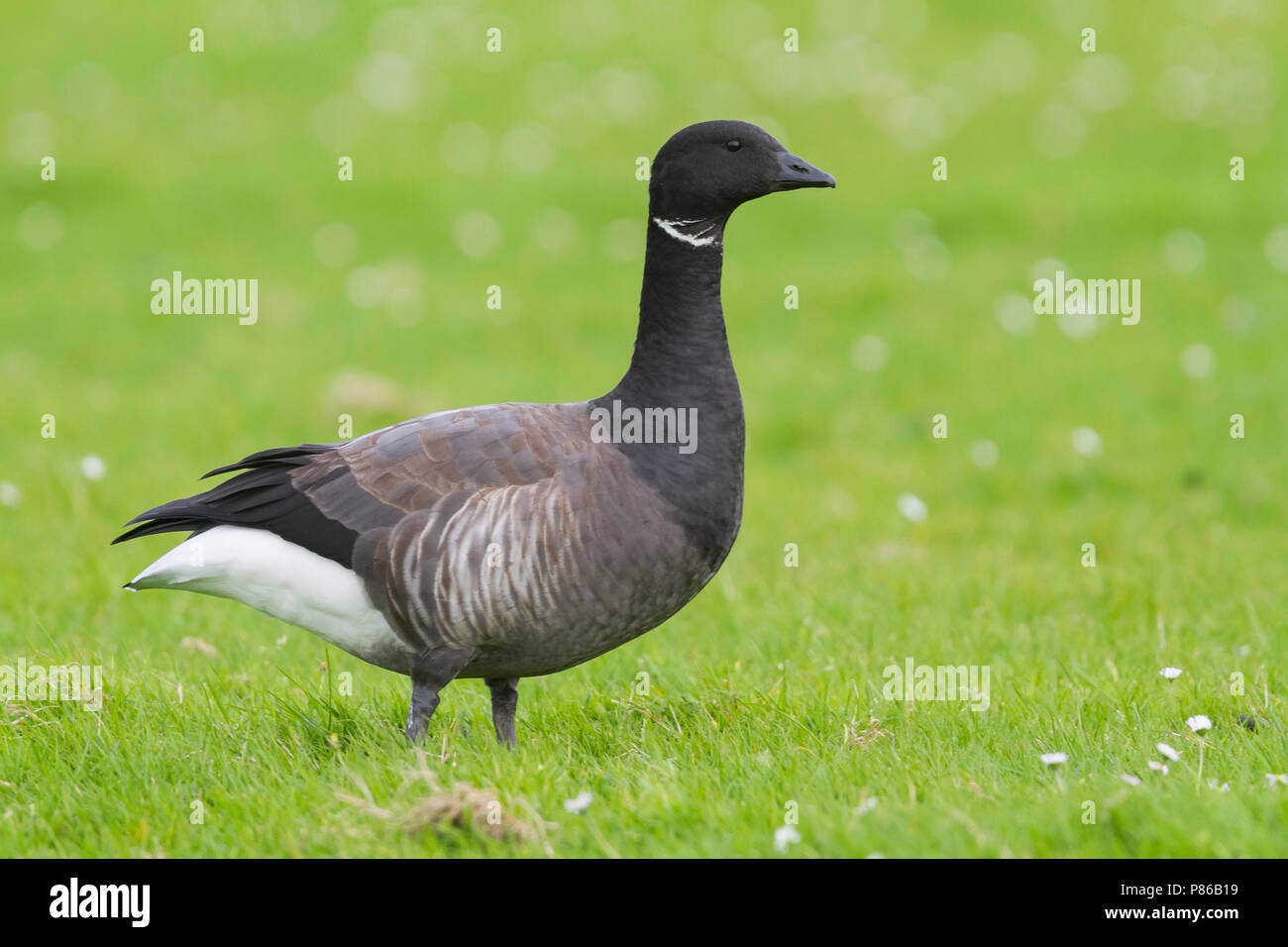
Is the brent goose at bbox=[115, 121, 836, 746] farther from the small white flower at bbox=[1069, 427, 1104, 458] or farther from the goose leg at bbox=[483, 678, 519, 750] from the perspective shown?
the small white flower at bbox=[1069, 427, 1104, 458]

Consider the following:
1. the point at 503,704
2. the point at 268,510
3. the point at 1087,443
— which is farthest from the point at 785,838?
the point at 1087,443

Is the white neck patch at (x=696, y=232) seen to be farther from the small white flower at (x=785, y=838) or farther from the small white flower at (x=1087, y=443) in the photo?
the small white flower at (x=1087, y=443)

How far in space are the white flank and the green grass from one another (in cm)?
44

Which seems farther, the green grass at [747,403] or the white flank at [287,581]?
the white flank at [287,581]

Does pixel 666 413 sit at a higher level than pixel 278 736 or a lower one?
higher

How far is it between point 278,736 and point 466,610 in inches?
43.5

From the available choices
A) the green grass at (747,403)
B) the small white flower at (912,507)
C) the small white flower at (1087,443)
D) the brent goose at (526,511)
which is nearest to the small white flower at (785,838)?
the green grass at (747,403)

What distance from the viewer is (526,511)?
5645 millimetres

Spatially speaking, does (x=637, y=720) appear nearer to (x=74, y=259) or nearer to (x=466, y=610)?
(x=466, y=610)

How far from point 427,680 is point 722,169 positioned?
2.48m

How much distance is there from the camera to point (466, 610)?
5594 mm

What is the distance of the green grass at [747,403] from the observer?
5441 mm

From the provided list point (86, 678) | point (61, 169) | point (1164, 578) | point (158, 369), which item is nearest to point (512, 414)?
point (86, 678)

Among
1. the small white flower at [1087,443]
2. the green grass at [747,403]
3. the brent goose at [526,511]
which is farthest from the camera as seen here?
the small white flower at [1087,443]
